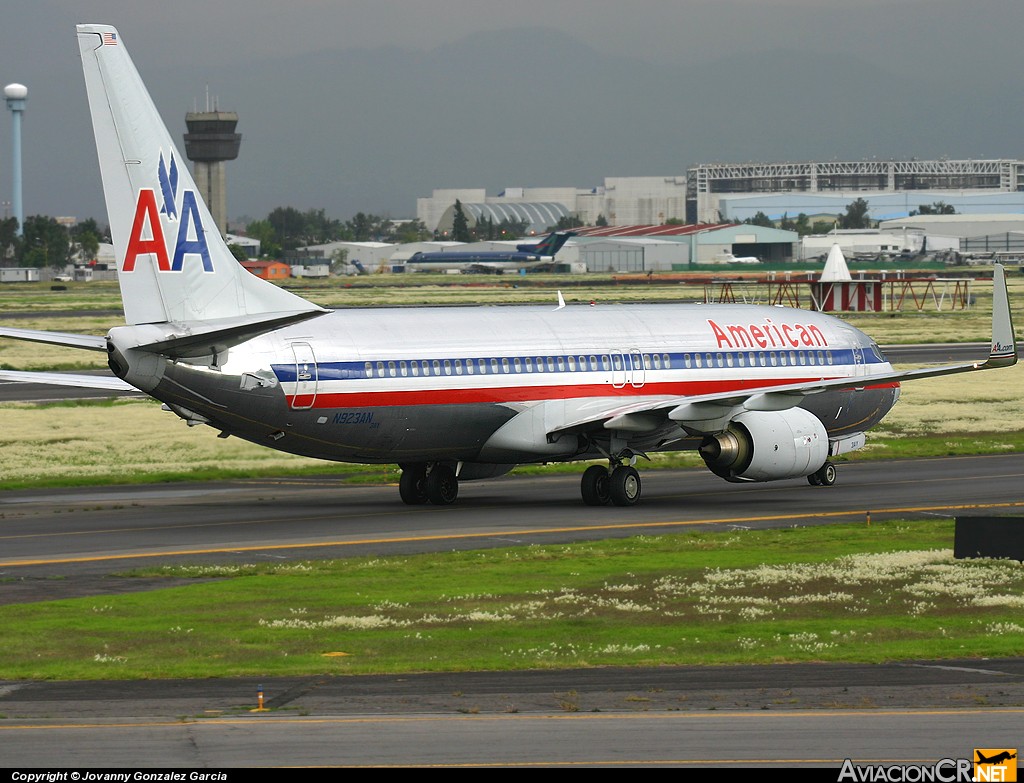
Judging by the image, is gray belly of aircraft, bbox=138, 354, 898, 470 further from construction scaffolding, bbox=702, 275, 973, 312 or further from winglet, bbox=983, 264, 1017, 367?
construction scaffolding, bbox=702, 275, 973, 312

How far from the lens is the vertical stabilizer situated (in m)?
33.8

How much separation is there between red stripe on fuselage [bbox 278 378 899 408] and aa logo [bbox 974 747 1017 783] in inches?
871

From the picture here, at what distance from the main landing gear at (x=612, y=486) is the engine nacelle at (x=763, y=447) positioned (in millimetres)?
1922

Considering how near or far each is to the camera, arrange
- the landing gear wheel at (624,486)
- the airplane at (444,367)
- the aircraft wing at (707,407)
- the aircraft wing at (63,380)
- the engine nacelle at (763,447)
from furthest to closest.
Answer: the aircraft wing at (63,380) < the landing gear wheel at (624,486) < the engine nacelle at (763,447) < the aircraft wing at (707,407) < the airplane at (444,367)

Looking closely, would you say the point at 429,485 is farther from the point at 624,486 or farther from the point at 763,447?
the point at 763,447

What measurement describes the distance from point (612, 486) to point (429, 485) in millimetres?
Answer: 4634

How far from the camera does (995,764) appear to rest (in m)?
15.5

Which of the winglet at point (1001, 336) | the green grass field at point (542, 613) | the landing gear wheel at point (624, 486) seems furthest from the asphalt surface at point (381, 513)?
the winglet at point (1001, 336)

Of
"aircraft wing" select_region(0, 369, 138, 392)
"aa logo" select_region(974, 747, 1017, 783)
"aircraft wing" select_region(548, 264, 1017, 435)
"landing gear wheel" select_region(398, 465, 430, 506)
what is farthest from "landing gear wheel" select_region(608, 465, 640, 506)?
"aa logo" select_region(974, 747, 1017, 783)

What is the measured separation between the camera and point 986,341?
94312 mm

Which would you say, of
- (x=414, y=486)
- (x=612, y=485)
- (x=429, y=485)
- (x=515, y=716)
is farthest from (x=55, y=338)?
(x=515, y=716)

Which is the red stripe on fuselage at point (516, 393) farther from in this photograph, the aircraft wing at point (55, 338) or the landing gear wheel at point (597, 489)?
the aircraft wing at point (55, 338)

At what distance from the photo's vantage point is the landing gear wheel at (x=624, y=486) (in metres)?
39.9

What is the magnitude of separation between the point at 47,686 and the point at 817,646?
1043 centimetres
